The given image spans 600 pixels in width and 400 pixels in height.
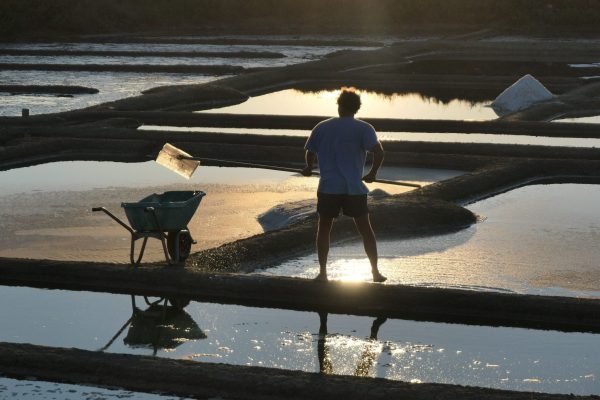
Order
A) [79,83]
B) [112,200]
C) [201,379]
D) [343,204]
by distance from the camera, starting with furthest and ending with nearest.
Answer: [79,83], [112,200], [343,204], [201,379]

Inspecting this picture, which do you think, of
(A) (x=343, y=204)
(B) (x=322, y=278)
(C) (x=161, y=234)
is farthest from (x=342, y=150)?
(C) (x=161, y=234)

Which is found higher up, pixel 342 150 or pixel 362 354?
pixel 342 150

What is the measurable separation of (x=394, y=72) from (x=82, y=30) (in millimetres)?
19408

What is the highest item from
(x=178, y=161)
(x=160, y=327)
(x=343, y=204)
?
(x=343, y=204)

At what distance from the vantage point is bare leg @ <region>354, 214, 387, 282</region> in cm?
643

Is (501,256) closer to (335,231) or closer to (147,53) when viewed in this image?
(335,231)

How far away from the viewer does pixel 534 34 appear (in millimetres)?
38531

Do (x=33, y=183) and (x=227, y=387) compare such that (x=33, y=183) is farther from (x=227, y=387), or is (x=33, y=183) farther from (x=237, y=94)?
(x=237, y=94)

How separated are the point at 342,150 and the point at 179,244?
50.2 inches

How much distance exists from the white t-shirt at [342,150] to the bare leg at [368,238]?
20cm

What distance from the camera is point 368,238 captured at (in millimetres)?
6496

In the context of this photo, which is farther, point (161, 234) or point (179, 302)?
point (161, 234)

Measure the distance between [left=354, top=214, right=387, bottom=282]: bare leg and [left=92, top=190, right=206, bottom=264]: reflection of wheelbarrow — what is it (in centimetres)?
96

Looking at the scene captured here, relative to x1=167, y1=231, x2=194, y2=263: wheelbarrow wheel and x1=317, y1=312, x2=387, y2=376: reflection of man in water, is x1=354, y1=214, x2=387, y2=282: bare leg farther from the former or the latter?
x1=167, y1=231, x2=194, y2=263: wheelbarrow wheel
